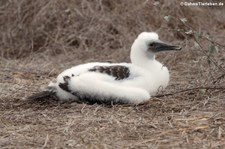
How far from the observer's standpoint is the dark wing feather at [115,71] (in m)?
6.00

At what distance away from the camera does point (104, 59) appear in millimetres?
9328

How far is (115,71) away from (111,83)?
0.53ft

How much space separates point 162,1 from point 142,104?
5396 millimetres

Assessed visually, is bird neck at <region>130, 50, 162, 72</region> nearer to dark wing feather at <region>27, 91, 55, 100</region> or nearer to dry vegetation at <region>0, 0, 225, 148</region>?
dry vegetation at <region>0, 0, 225, 148</region>

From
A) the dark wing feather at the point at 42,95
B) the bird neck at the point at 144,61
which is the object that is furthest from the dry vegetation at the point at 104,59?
the bird neck at the point at 144,61

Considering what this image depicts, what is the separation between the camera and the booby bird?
5895 millimetres

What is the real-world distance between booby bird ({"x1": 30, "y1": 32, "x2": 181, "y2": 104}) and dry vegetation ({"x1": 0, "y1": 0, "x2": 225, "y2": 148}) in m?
0.11

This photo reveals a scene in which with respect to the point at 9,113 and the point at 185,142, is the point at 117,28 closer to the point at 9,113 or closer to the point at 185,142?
the point at 9,113

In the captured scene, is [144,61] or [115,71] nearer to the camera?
[115,71]

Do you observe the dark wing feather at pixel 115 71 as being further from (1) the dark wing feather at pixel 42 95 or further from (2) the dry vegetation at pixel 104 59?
(1) the dark wing feather at pixel 42 95

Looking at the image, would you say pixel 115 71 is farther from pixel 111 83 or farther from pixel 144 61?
pixel 144 61

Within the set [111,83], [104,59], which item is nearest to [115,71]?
[111,83]

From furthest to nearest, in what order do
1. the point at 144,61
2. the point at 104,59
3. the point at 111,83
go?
the point at 104,59 < the point at 144,61 < the point at 111,83

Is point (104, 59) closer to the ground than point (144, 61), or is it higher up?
closer to the ground
